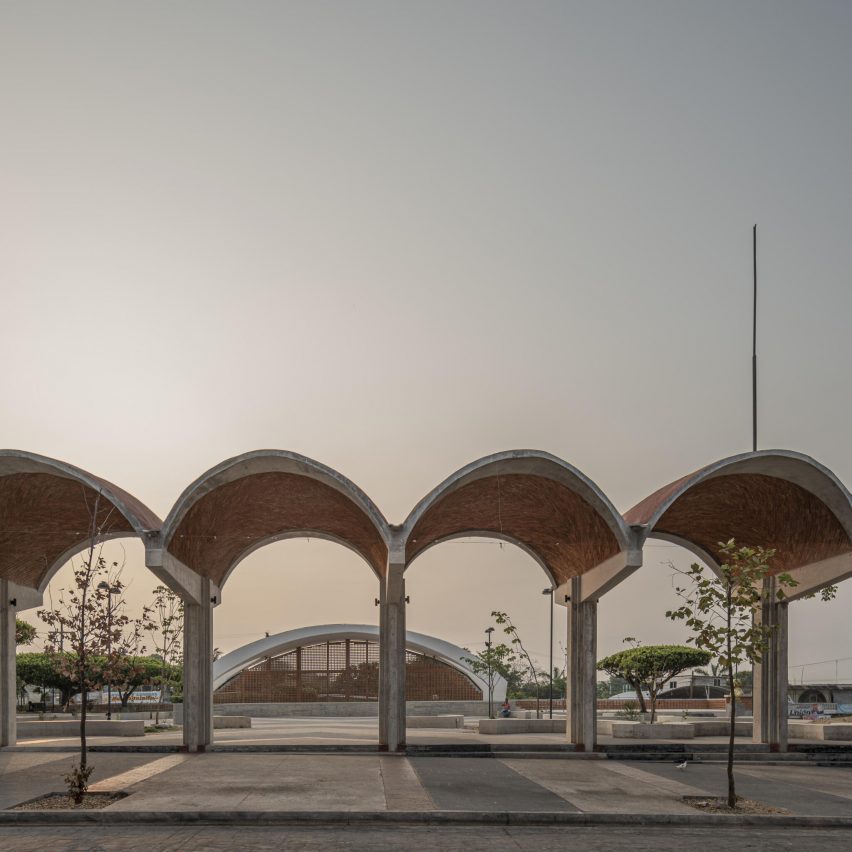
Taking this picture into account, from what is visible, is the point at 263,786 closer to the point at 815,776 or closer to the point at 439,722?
the point at 815,776

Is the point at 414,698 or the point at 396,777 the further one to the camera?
the point at 414,698

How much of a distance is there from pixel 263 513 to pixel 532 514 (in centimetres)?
712

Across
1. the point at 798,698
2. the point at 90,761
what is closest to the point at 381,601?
the point at 90,761

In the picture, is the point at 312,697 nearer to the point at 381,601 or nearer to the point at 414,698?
the point at 414,698

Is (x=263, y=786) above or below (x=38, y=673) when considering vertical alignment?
above

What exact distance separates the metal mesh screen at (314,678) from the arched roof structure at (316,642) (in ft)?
1.46

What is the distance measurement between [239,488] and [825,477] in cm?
1389

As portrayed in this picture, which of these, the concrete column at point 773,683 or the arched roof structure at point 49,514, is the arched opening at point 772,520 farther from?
the arched roof structure at point 49,514

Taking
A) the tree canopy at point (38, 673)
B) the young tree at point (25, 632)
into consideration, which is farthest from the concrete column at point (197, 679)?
the tree canopy at point (38, 673)

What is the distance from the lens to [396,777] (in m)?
20.6

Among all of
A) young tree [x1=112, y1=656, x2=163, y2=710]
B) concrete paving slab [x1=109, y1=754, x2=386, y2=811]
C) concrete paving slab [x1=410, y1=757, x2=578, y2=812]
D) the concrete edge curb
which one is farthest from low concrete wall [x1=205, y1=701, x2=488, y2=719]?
the concrete edge curb

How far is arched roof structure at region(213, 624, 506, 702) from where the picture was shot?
56406 millimetres

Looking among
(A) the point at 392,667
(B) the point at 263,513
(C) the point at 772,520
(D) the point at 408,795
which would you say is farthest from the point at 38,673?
(D) the point at 408,795

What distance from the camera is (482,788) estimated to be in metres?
19.1
